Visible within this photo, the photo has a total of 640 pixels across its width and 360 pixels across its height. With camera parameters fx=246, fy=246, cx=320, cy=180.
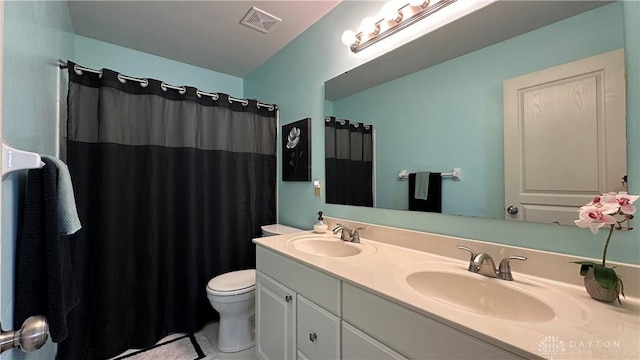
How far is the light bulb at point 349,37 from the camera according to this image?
59.3 inches

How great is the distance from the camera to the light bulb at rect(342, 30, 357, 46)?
59.3 inches

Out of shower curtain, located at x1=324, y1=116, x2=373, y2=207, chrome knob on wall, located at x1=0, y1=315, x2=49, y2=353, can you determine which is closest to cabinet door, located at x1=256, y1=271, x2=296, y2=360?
shower curtain, located at x1=324, y1=116, x2=373, y2=207

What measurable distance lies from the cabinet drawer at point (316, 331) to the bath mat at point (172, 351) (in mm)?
971

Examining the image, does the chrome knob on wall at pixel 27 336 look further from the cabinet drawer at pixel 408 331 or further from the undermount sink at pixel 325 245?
the undermount sink at pixel 325 245

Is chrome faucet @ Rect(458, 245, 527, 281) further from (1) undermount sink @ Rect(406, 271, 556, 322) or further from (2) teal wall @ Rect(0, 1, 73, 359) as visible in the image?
(2) teal wall @ Rect(0, 1, 73, 359)

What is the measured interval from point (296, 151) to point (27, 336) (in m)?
1.71

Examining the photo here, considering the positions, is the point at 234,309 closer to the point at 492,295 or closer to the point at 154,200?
the point at 154,200

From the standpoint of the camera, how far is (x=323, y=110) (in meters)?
1.79

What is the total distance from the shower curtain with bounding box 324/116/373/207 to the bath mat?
137cm

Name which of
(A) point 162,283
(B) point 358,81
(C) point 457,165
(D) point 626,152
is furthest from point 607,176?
(A) point 162,283

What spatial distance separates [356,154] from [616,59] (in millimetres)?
1104

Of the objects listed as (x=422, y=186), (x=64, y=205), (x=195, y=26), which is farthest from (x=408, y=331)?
(x=195, y=26)

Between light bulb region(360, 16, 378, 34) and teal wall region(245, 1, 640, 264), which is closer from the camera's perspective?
teal wall region(245, 1, 640, 264)

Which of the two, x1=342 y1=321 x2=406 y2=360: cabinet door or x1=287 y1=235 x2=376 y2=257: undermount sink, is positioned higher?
x1=287 y1=235 x2=376 y2=257: undermount sink
